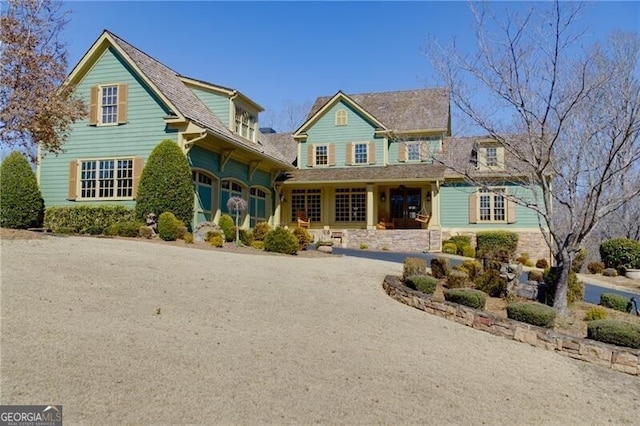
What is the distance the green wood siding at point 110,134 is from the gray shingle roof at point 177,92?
1.58ft

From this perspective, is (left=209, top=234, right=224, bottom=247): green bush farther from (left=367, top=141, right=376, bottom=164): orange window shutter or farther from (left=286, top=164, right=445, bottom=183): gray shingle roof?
(left=367, top=141, right=376, bottom=164): orange window shutter

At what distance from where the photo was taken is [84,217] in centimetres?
1722

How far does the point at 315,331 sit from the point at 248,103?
1697cm

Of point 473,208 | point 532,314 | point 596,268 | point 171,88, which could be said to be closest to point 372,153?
point 473,208

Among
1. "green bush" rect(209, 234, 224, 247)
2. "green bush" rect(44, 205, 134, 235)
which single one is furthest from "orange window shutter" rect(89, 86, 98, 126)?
"green bush" rect(209, 234, 224, 247)

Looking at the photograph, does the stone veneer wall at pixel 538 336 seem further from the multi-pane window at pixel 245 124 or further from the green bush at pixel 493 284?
the multi-pane window at pixel 245 124

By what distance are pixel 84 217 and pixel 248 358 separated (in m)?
14.0

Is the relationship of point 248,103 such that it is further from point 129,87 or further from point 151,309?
point 151,309

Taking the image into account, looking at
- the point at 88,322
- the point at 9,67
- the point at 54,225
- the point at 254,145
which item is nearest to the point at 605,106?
the point at 88,322

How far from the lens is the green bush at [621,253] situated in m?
20.7

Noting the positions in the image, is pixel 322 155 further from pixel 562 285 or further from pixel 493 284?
pixel 562 285

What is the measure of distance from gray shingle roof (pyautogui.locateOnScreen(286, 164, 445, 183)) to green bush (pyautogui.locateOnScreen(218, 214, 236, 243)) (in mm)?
7714

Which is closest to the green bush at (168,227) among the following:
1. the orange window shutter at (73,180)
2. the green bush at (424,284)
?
the orange window shutter at (73,180)

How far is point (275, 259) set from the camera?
13.7m
